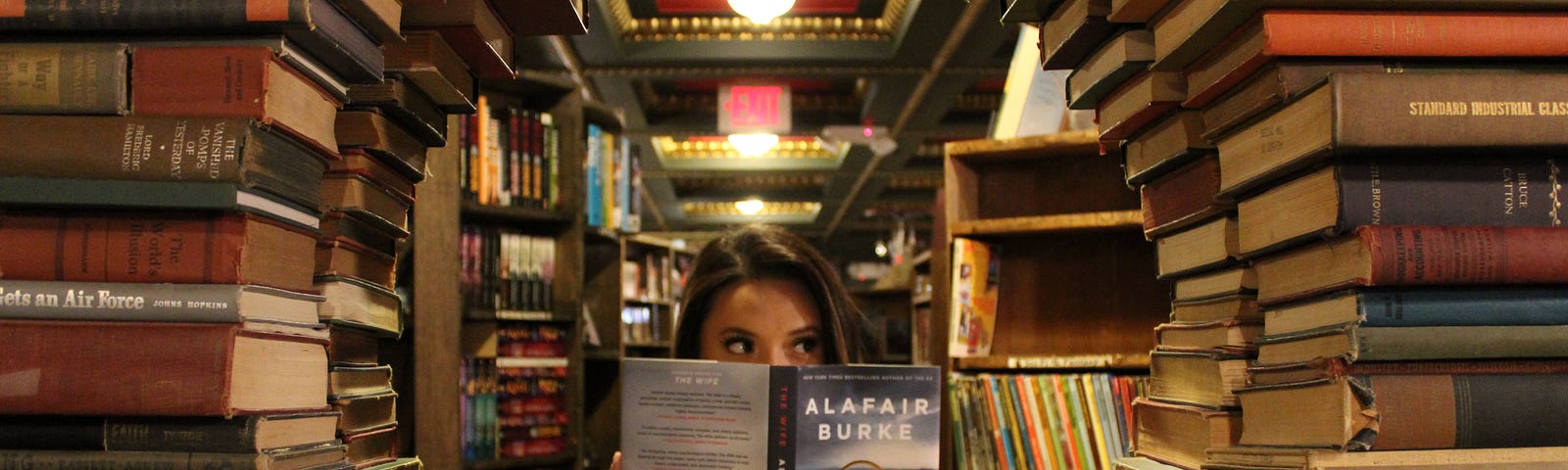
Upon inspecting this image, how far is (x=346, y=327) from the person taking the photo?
3.19ft

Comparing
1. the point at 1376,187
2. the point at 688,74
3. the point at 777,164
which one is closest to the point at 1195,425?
the point at 1376,187

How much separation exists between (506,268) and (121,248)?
7.81 feet

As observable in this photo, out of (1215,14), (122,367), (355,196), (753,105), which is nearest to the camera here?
(122,367)

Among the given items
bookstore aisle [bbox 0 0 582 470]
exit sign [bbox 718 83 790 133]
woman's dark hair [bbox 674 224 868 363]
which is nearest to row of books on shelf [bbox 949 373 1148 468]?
woman's dark hair [bbox 674 224 868 363]

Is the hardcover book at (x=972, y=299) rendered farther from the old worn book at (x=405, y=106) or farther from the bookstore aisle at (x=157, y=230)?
the bookstore aisle at (x=157, y=230)

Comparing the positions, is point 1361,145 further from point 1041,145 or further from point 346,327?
point 1041,145

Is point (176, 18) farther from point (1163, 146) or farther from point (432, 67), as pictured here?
point (1163, 146)

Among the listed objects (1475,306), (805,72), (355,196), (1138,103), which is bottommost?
(1475,306)

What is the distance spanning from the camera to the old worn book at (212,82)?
30.6 inches

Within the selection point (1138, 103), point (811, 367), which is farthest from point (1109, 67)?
point (811, 367)

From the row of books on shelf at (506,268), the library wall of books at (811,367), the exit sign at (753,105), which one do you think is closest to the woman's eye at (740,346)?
→ the library wall of books at (811,367)

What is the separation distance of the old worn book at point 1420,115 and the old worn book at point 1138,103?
0.17m

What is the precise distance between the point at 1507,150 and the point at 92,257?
1.10 metres

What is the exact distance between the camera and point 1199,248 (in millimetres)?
1025
